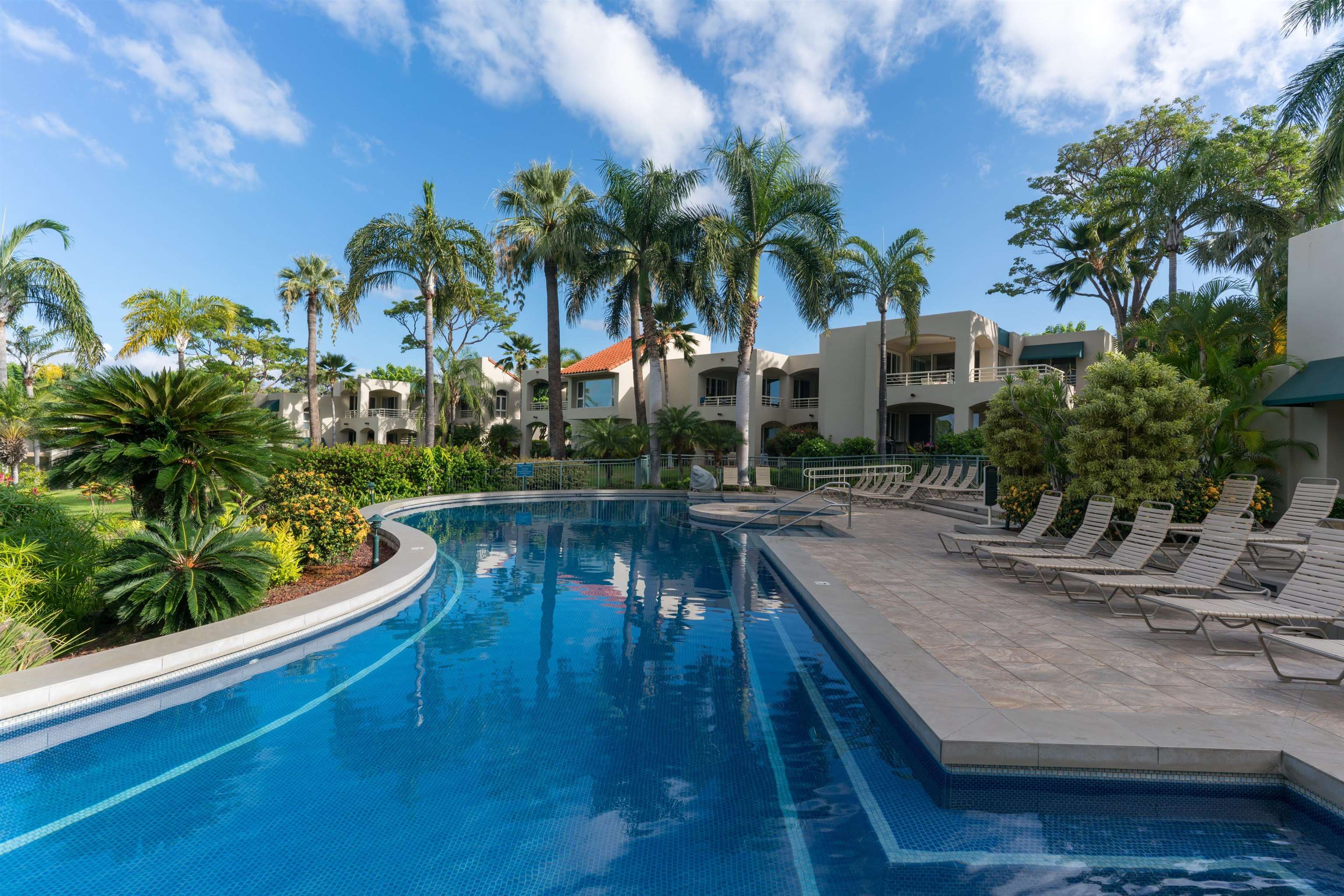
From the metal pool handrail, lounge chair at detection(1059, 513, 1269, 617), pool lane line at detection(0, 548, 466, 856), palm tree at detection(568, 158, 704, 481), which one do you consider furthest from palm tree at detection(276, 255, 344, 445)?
lounge chair at detection(1059, 513, 1269, 617)

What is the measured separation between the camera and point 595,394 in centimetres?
3781

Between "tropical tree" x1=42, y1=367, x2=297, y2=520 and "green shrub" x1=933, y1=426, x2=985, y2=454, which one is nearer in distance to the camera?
"tropical tree" x1=42, y1=367, x2=297, y2=520

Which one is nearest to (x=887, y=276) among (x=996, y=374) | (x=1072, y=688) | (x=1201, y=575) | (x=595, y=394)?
(x=996, y=374)

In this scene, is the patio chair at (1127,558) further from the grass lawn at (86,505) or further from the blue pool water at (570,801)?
the grass lawn at (86,505)

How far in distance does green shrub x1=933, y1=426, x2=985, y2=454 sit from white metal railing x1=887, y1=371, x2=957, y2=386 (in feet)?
10.8

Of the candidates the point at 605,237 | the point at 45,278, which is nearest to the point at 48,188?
the point at 45,278

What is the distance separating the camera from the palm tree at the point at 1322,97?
40.5ft

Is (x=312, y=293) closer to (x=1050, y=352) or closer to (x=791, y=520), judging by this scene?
(x=791, y=520)

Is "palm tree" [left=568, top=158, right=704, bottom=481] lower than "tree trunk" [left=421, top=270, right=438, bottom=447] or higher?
higher

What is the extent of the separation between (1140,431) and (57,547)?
14.8m

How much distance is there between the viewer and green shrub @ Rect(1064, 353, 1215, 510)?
10023 millimetres

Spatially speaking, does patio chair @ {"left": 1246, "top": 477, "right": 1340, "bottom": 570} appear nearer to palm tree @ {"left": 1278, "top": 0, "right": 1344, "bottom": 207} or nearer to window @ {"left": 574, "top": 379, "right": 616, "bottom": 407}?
palm tree @ {"left": 1278, "top": 0, "right": 1344, "bottom": 207}

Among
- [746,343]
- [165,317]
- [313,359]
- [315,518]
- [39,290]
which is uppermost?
[165,317]

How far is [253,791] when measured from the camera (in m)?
3.67
